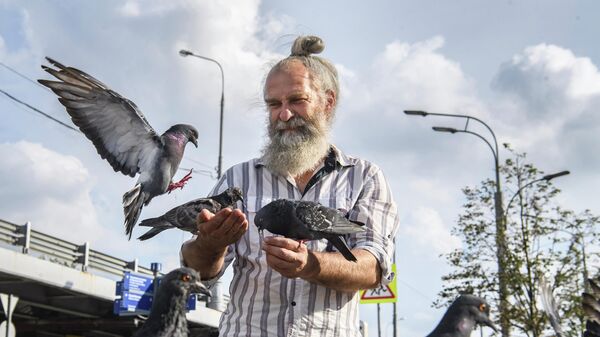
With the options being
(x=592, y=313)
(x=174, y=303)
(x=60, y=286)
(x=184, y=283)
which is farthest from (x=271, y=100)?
(x=60, y=286)

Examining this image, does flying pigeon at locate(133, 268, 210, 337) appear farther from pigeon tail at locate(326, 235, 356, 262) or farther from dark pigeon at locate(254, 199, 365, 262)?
pigeon tail at locate(326, 235, 356, 262)

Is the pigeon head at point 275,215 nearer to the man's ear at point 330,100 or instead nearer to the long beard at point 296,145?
the long beard at point 296,145

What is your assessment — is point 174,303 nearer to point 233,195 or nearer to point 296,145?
point 233,195

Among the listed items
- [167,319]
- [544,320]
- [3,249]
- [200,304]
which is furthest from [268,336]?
[200,304]

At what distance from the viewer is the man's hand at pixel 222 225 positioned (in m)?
3.14

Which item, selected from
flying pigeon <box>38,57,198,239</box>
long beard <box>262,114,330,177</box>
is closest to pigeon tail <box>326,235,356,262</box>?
long beard <box>262,114,330,177</box>

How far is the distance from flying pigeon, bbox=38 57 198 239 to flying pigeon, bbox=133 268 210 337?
0.65m

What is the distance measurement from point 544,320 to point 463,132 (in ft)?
16.2

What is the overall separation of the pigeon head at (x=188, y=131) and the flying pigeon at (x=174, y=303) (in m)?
0.77

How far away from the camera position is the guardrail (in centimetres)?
1580

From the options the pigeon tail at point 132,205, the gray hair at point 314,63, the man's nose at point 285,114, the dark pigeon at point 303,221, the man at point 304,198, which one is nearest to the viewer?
the pigeon tail at point 132,205

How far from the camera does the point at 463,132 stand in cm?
1977

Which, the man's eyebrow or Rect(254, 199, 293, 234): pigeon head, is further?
the man's eyebrow

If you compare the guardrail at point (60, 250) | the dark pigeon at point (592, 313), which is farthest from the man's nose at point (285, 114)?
the guardrail at point (60, 250)
